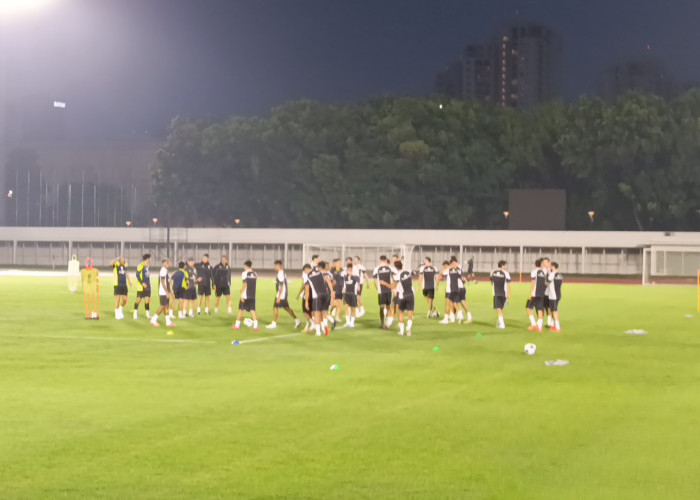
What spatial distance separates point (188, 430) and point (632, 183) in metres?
77.3

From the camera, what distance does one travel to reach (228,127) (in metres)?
97.4

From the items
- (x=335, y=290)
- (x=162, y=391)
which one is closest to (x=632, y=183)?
(x=335, y=290)

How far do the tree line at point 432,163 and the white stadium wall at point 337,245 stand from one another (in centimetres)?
502

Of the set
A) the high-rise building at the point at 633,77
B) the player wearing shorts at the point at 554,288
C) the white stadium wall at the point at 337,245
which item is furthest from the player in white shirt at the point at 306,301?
the high-rise building at the point at 633,77

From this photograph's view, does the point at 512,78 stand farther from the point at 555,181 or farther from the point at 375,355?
the point at 375,355

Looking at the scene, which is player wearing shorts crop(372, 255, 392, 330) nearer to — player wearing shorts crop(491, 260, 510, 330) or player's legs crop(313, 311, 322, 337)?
player's legs crop(313, 311, 322, 337)

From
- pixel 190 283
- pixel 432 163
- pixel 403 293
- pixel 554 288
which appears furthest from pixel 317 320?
pixel 432 163

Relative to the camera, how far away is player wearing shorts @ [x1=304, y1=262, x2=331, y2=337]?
26484 mm

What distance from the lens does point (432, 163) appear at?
89562 mm

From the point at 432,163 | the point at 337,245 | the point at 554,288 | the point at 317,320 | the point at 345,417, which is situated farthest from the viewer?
the point at 432,163

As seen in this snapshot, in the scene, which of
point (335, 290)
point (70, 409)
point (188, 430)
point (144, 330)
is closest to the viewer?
point (188, 430)

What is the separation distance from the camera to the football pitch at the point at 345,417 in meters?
9.88

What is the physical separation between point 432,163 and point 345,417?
7695 centimetres

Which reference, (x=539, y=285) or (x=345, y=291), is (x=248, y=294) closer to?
(x=345, y=291)
